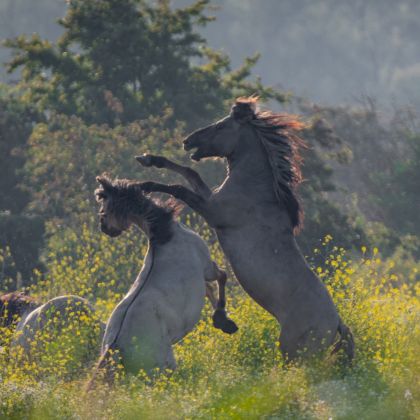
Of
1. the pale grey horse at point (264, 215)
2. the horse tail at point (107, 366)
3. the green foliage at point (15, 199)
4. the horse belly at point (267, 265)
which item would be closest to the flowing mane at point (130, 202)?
the pale grey horse at point (264, 215)

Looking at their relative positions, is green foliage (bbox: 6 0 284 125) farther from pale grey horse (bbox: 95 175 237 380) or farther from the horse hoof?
the horse hoof

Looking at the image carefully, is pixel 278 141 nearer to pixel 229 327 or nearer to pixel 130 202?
pixel 130 202

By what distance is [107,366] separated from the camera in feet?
37.7

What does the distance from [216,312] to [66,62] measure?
23697 mm

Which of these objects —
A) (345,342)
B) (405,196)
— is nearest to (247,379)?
(345,342)

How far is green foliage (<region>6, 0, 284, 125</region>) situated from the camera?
3572 centimetres

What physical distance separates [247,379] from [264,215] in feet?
6.62

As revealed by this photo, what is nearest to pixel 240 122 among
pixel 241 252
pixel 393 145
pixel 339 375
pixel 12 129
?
pixel 241 252

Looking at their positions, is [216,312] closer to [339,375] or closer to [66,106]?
[339,375]

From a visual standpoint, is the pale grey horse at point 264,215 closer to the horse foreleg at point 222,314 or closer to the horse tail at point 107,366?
the horse foreleg at point 222,314

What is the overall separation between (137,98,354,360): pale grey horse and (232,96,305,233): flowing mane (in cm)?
1

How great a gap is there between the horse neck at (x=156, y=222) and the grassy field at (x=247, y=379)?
1397mm

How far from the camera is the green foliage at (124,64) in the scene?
35.7 meters

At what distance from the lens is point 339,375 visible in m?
12.1
